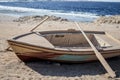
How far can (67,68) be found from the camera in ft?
30.7

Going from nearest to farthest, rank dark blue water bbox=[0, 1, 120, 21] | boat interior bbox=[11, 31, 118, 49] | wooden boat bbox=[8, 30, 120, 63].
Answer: wooden boat bbox=[8, 30, 120, 63]
boat interior bbox=[11, 31, 118, 49]
dark blue water bbox=[0, 1, 120, 21]

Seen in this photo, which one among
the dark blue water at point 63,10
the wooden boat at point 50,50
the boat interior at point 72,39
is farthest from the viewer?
the dark blue water at point 63,10

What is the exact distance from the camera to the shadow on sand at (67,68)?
8953mm

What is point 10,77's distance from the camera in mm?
8383

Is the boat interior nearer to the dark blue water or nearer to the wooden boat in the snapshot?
the wooden boat

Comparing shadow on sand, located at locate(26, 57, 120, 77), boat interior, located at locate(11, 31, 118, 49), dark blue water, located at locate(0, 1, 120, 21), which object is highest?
boat interior, located at locate(11, 31, 118, 49)

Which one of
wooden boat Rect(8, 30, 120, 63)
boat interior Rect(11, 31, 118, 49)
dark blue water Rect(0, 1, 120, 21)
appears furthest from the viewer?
dark blue water Rect(0, 1, 120, 21)

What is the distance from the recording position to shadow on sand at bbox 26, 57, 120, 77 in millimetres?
8953

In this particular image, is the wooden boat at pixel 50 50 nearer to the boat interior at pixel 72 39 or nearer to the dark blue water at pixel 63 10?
the boat interior at pixel 72 39

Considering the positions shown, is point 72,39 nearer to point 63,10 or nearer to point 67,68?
point 67,68

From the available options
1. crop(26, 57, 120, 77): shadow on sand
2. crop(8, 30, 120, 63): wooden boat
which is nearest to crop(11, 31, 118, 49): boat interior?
crop(8, 30, 120, 63): wooden boat

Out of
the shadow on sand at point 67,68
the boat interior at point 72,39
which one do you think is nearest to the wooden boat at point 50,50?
the boat interior at point 72,39

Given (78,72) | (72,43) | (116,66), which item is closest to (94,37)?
(72,43)

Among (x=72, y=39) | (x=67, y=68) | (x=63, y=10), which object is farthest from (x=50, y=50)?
(x=63, y=10)
